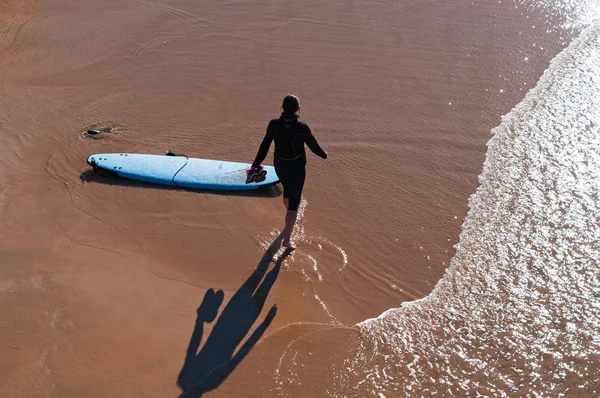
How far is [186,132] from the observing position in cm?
768

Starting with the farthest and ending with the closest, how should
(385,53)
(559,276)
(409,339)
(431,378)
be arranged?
1. (385,53)
2. (559,276)
3. (409,339)
4. (431,378)

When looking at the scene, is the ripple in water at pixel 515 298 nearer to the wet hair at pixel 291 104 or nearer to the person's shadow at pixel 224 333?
the person's shadow at pixel 224 333

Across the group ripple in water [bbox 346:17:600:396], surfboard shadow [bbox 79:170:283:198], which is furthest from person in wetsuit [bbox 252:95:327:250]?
ripple in water [bbox 346:17:600:396]

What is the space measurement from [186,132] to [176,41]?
9.39ft

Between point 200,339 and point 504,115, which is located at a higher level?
point 504,115

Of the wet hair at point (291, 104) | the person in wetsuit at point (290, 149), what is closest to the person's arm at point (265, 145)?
the person in wetsuit at point (290, 149)

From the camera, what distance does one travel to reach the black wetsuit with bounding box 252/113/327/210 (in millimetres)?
5242

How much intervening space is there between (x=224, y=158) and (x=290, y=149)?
1.97m

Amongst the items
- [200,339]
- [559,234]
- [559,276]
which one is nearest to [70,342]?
[200,339]

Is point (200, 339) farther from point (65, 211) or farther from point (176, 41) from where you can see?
point (176, 41)

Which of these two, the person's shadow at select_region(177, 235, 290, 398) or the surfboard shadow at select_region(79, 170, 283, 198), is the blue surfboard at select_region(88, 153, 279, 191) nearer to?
the surfboard shadow at select_region(79, 170, 283, 198)

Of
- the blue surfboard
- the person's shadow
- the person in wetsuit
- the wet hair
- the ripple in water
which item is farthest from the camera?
the blue surfboard

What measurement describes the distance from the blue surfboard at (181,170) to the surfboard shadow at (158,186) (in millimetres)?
45

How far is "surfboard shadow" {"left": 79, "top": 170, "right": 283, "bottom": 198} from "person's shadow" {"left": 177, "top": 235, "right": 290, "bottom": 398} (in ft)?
3.59
